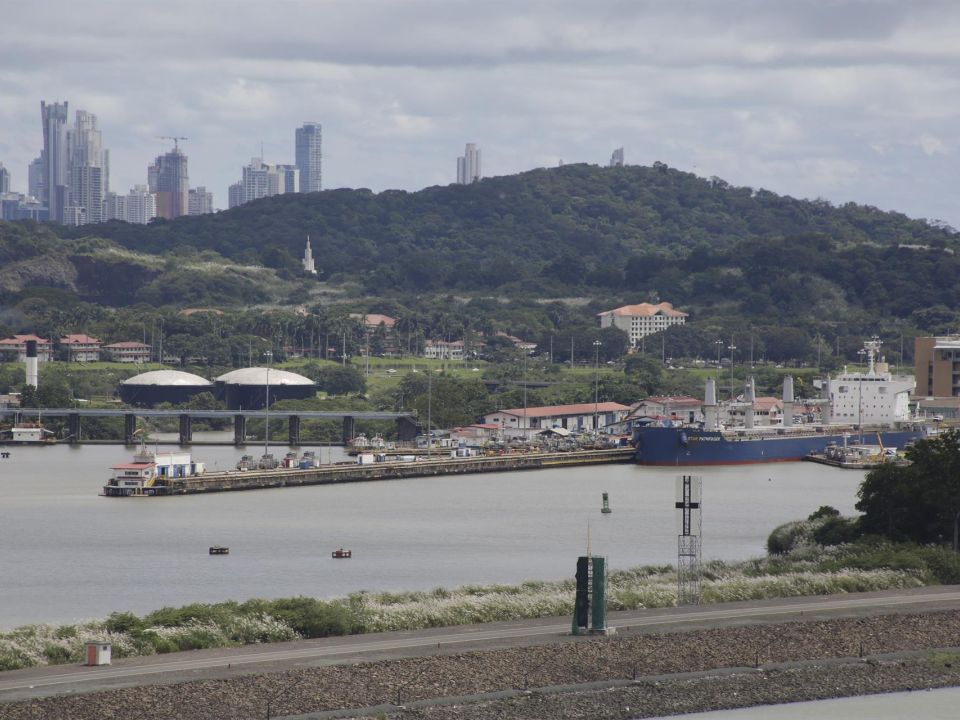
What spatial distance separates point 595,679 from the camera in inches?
901

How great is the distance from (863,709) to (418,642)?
541 cm

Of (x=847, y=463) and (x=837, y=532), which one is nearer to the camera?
(x=837, y=532)

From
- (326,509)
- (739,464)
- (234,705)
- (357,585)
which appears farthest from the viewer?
(739,464)

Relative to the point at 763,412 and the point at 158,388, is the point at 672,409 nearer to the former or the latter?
the point at 763,412

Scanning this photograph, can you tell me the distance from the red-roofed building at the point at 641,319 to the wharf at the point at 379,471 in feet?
202

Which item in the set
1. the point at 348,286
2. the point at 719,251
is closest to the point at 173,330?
the point at 348,286

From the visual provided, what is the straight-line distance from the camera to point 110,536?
4022 cm

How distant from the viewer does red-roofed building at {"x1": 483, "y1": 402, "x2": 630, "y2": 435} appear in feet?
255

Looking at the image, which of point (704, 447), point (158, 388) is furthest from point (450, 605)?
point (158, 388)

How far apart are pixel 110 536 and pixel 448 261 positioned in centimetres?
14581

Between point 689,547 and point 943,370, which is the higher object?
point 943,370

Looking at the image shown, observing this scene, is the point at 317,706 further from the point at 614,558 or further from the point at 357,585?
the point at 614,558

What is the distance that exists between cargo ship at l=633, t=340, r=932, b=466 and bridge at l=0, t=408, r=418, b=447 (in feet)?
33.7

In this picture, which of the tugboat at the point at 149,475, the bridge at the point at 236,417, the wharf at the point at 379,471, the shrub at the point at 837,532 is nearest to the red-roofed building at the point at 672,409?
the bridge at the point at 236,417
